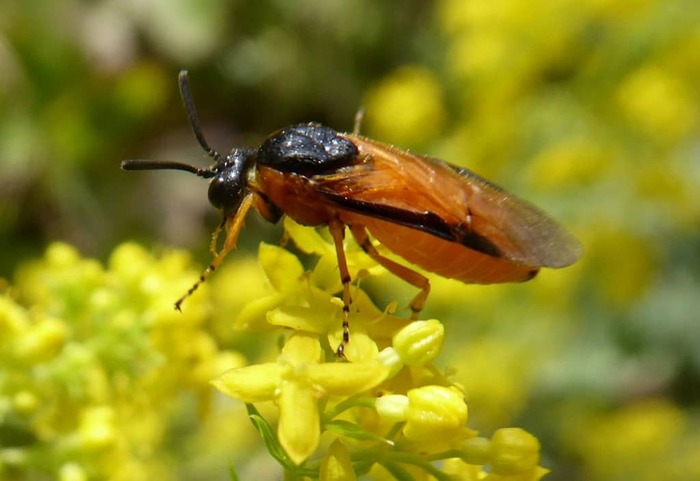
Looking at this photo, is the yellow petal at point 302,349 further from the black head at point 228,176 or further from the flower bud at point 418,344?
the black head at point 228,176

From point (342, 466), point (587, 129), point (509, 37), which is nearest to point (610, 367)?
point (587, 129)

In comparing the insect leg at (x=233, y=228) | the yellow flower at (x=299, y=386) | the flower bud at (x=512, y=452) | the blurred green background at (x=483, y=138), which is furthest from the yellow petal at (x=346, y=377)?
the blurred green background at (x=483, y=138)

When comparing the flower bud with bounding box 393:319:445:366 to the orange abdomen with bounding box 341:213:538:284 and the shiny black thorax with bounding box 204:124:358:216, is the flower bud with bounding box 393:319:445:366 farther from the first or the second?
the shiny black thorax with bounding box 204:124:358:216

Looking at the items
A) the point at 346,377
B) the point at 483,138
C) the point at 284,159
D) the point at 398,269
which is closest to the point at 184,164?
the point at 284,159

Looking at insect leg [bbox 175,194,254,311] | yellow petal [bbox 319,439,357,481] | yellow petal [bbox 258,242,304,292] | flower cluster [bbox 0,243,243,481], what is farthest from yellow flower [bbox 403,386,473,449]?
flower cluster [bbox 0,243,243,481]

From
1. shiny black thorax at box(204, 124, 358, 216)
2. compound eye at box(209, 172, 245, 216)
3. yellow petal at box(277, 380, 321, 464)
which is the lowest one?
yellow petal at box(277, 380, 321, 464)

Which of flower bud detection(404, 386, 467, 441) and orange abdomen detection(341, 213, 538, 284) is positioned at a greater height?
orange abdomen detection(341, 213, 538, 284)

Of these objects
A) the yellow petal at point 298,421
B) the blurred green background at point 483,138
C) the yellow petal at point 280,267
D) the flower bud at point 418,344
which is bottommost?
the yellow petal at point 298,421

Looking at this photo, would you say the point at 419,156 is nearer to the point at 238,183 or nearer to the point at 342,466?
the point at 238,183
